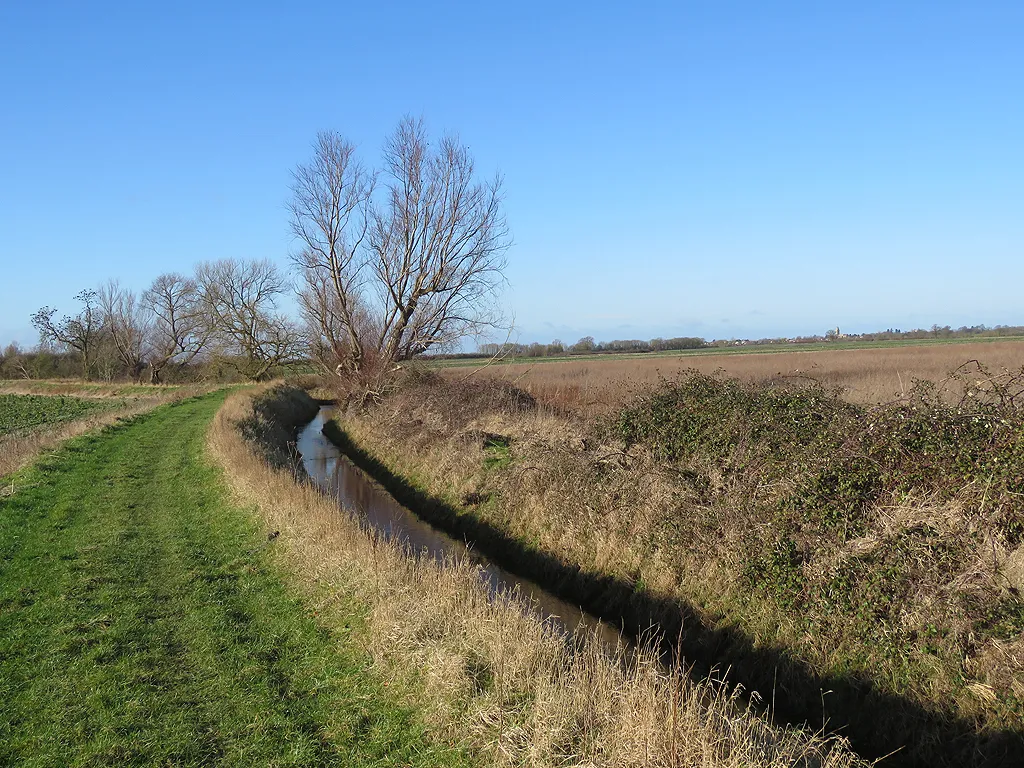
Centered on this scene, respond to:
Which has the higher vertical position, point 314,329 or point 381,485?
point 314,329

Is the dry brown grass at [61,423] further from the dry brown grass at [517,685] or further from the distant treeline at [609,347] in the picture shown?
the distant treeline at [609,347]

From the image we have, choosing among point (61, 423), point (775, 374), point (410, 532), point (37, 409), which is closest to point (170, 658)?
point (410, 532)

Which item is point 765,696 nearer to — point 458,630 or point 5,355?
point 458,630

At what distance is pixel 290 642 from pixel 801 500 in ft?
18.6

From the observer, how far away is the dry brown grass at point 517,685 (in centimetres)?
418

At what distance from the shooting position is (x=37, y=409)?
112 ft

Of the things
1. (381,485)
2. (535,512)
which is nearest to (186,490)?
(381,485)

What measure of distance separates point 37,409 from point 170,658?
115 feet

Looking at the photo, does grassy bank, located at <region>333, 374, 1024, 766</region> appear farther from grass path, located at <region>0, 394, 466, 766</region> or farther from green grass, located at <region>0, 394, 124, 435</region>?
green grass, located at <region>0, 394, 124, 435</region>

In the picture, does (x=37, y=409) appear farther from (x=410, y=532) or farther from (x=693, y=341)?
(x=693, y=341)

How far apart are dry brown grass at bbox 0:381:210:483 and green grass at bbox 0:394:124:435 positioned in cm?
148

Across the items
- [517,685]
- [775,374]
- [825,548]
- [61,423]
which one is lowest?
[517,685]

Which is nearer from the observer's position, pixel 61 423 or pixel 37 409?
pixel 61 423

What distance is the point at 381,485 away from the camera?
1825 cm
